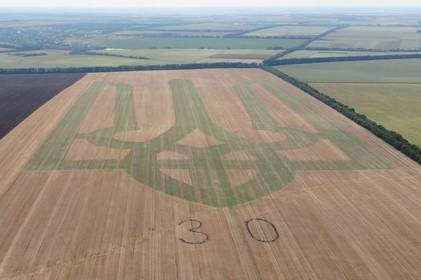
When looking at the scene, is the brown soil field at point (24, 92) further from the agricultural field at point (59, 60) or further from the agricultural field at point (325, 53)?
the agricultural field at point (325, 53)

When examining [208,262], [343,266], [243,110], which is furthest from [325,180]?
[243,110]

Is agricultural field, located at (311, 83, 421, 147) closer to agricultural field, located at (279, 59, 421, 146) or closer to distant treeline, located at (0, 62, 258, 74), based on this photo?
agricultural field, located at (279, 59, 421, 146)

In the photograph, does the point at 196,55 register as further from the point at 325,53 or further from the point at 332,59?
the point at 325,53

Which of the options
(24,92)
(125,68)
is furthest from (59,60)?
(24,92)

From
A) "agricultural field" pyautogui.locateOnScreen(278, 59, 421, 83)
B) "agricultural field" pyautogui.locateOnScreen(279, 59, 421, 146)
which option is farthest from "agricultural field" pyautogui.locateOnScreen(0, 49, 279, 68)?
"agricultural field" pyautogui.locateOnScreen(279, 59, 421, 146)

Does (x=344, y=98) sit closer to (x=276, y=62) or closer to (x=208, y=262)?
(x=276, y=62)

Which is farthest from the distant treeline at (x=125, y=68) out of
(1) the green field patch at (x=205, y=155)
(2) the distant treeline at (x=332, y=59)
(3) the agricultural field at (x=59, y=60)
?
(1) the green field patch at (x=205, y=155)
